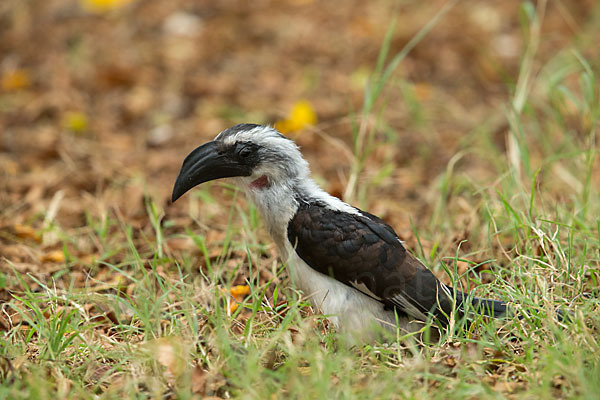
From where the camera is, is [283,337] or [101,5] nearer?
[283,337]

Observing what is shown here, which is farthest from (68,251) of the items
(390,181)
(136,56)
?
(136,56)

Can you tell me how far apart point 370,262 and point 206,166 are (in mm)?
968

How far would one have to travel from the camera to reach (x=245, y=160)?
12.1 ft

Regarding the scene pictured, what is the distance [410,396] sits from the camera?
2676mm

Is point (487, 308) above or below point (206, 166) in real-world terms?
below

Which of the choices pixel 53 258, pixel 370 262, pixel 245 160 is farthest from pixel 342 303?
pixel 53 258

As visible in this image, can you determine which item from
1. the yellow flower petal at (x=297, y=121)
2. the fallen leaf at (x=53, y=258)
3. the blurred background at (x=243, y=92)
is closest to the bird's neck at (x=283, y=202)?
the blurred background at (x=243, y=92)

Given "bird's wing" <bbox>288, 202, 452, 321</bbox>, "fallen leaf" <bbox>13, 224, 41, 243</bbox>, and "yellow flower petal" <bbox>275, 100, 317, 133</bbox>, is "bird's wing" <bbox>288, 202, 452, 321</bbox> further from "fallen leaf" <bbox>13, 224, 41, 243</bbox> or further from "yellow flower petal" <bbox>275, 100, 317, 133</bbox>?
"yellow flower petal" <bbox>275, 100, 317, 133</bbox>

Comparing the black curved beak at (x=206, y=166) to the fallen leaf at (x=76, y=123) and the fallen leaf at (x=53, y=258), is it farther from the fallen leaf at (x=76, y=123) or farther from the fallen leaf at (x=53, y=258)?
the fallen leaf at (x=76, y=123)

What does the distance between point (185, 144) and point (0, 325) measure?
337 cm

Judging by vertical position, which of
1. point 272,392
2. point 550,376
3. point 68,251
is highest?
point 550,376

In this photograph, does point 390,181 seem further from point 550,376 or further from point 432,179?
point 550,376

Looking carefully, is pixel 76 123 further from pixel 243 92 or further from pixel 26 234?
pixel 26 234

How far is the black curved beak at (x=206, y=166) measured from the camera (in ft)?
12.0
